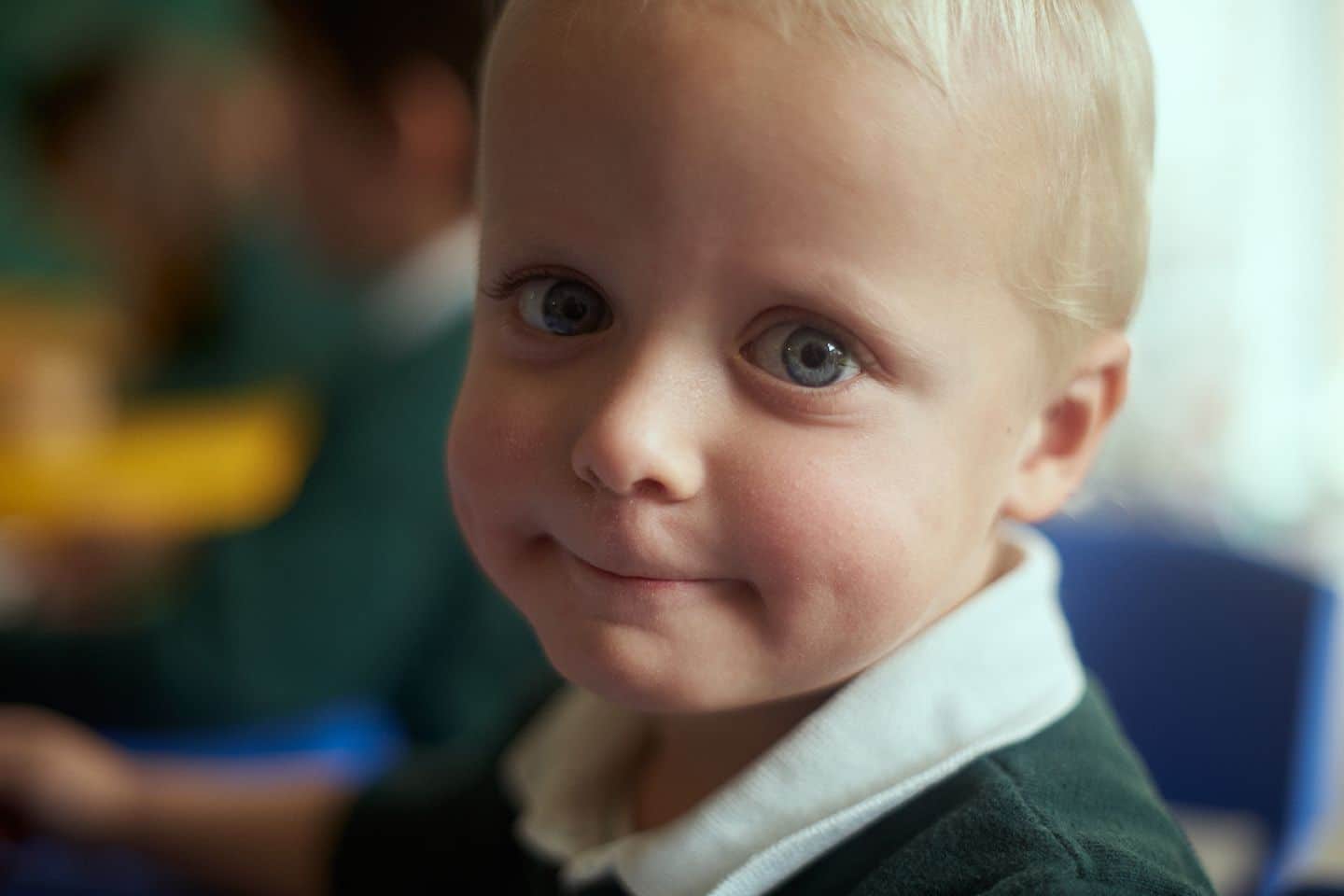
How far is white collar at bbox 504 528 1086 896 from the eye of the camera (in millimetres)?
532

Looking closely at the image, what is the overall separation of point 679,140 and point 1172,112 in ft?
5.50

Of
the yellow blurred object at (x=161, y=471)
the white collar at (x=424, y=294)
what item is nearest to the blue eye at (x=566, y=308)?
the white collar at (x=424, y=294)

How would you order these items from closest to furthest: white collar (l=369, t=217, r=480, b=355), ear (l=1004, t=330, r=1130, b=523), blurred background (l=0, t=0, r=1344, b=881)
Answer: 1. ear (l=1004, t=330, r=1130, b=523)
2. white collar (l=369, t=217, r=480, b=355)
3. blurred background (l=0, t=0, r=1344, b=881)

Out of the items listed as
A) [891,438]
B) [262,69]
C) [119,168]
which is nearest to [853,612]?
[891,438]

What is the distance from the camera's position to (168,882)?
0.86m

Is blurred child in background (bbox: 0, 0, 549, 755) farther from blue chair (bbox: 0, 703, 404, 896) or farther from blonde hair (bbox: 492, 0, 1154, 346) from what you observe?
blonde hair (bbox: 492, 0, 1154, 346)

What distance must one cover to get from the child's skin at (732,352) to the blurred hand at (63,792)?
0.49m

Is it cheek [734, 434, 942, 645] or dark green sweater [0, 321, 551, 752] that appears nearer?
cheek [734, 434, 942, 645]

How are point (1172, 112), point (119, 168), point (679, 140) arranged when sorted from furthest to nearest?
point (119, 168)
point (1172, 112)
point (679, 140)

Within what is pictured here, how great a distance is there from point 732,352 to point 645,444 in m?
0.05

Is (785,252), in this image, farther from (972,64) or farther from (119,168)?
(119,168)

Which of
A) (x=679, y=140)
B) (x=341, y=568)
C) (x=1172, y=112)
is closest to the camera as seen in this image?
(x=679, y=140)

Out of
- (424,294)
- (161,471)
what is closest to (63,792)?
(424,294)

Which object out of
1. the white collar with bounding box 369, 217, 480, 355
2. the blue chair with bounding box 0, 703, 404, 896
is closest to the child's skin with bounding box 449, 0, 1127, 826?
the blue chair with bounding box 0, 703, 404, 896
